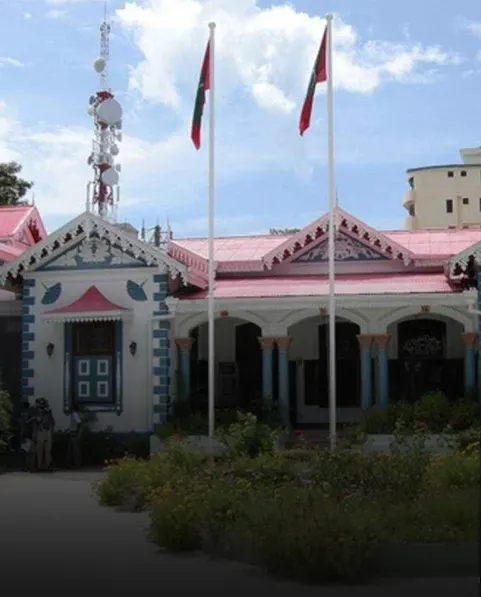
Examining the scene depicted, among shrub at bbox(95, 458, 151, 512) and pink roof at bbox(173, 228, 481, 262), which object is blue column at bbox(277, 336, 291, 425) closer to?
pink roof at bbox(173, 228, 481, 262)

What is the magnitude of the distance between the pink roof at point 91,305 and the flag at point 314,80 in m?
6.00

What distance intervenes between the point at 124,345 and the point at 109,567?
13.3 meters

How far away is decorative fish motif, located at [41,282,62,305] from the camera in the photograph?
23.5 m

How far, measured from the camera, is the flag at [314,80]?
20594 mm

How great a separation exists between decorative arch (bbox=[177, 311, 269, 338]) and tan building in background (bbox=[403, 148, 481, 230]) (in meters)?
46.5

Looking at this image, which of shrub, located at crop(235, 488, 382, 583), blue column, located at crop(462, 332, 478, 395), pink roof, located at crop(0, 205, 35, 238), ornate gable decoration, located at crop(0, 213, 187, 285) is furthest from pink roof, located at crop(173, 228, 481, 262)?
shrub, located at crop(235, 488, 382, 583)

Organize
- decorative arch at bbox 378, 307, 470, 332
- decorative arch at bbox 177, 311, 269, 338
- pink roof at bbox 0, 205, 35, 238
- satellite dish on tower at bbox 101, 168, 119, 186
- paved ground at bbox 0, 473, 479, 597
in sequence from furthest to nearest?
satellite dish on tower at bbox 101, 168, 119, 186 < pink roof at bbox 0, 205, 35, 238 < decorative arch at bbox 177, 311, 269, 338 < decorative arch at bbox 378, 307, 470, 332 < paved ground at bbox 0, 473, 479, 597

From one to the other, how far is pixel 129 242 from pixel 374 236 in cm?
619

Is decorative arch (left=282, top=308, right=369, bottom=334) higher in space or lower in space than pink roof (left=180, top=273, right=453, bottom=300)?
lower

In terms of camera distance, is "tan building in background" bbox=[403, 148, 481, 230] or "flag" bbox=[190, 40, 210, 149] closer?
"flag" bbox=[190, 40, 210, 149]

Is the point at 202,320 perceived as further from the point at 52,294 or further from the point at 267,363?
the point at 52,294

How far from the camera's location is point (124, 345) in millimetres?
22938

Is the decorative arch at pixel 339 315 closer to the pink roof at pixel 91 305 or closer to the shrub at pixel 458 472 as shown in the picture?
the pink roof at pixel 91 305

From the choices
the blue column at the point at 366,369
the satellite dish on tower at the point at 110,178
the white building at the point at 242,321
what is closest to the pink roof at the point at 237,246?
the white building at the point at 242,321
